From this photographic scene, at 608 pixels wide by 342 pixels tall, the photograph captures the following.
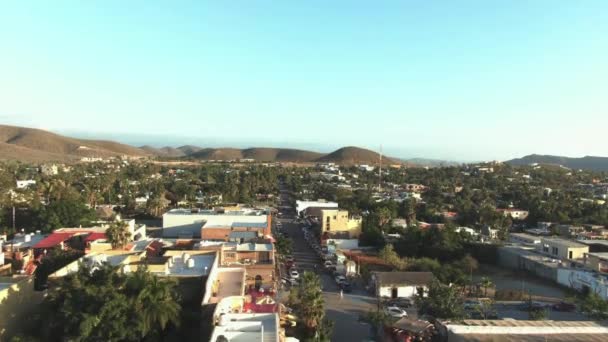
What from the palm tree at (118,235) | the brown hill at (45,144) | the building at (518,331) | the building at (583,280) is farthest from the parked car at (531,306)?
the brown hill at (45,144)

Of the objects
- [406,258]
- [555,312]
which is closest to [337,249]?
[406,258]

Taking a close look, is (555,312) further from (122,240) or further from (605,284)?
(122,240)

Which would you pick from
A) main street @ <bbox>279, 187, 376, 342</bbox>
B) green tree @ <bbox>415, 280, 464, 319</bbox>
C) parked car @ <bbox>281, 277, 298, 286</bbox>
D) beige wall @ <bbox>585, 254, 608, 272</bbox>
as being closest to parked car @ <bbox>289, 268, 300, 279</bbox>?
parked car @ <bbox>281, 277, 298, 286</bbox>

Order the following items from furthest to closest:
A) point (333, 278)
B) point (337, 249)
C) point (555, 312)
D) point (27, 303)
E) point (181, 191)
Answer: point (181, 191)
point (337, 249)
point (333, 278)
point (555, 312)
point (27, 303)

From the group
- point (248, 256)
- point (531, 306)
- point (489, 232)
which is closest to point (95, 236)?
point (248, 256)

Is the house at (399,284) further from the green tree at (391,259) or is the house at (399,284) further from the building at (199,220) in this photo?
the building at (199,220)

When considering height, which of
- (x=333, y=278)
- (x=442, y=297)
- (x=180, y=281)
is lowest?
(x=333, y=278)
